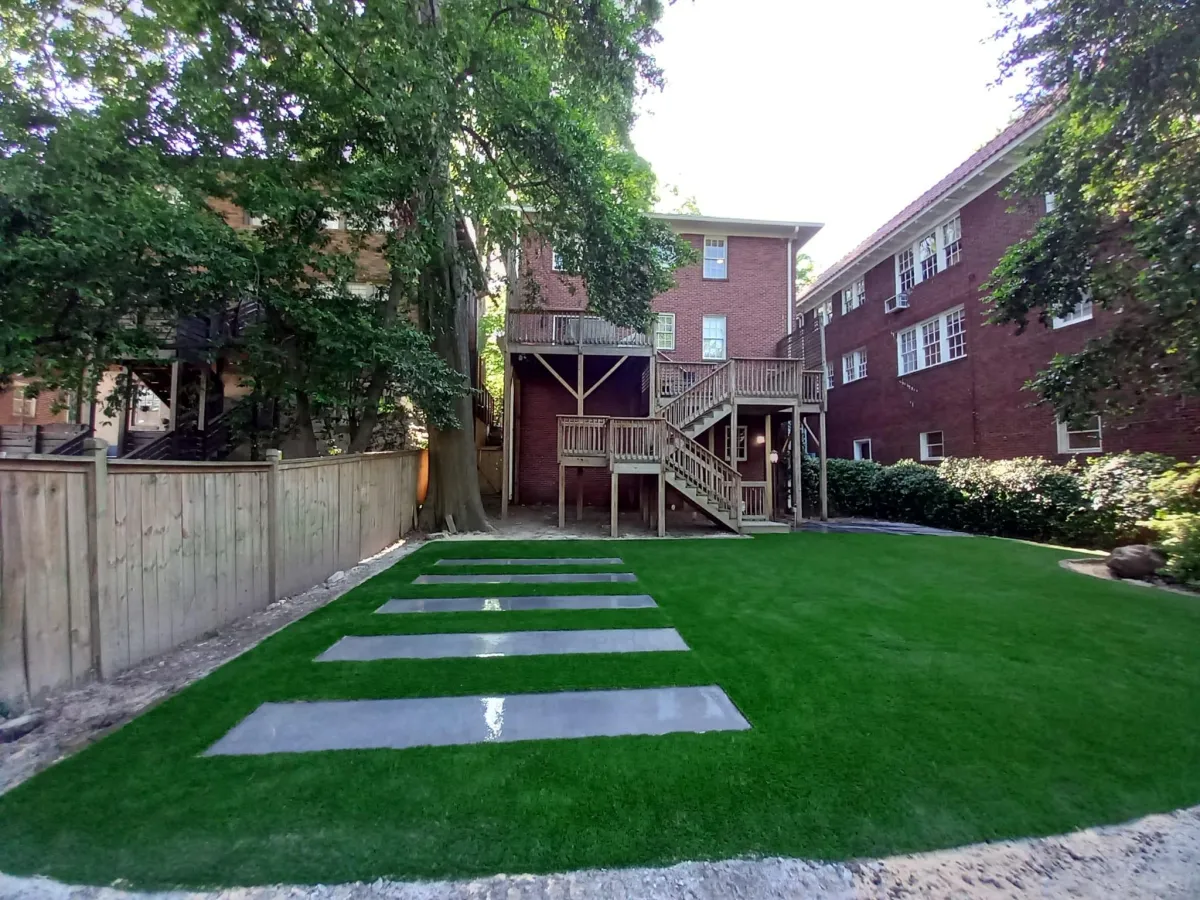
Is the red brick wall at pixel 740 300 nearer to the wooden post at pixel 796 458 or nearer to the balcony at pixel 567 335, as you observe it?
the balcony at pixel 567 335

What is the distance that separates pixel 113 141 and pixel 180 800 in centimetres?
976

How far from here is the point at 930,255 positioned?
16234 mm

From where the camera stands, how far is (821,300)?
2241 cm

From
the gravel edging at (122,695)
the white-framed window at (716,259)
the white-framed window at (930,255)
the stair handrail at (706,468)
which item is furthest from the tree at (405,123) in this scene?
the white-framed window at (930,255)

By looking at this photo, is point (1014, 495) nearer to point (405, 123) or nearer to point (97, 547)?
point (405, 123)

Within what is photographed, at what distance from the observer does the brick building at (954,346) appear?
11.5 m

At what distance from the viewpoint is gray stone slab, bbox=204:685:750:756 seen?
2.97m

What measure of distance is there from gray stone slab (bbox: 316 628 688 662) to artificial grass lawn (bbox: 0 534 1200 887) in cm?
18

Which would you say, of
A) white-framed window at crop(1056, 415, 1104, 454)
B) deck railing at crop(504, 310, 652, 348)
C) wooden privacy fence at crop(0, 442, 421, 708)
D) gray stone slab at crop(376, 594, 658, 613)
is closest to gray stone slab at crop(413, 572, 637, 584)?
gray stone slab at crop(376, 594, 658, 613)

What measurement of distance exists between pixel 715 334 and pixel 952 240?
687cm

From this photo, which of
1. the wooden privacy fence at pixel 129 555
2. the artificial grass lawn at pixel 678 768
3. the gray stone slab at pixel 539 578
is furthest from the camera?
the gray stone slab at pixel 539 578

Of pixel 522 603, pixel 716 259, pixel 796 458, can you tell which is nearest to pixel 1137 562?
pixel 796 458

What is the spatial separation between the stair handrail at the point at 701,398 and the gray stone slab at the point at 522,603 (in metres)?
6.95

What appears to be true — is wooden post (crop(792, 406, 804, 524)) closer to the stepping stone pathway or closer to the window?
the window
